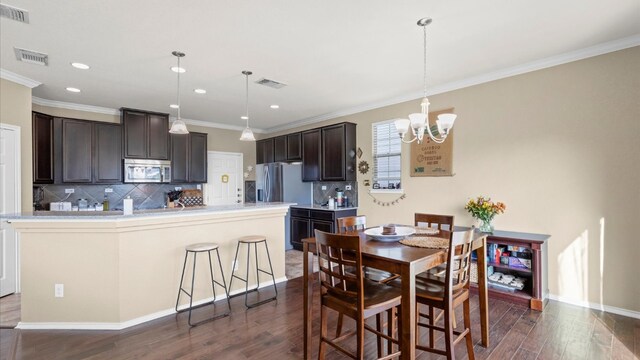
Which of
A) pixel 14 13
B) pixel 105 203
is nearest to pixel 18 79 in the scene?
pixel 14 13

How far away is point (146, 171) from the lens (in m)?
5.35

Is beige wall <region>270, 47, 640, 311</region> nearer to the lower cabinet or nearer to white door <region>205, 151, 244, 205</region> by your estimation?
the lower cabinet

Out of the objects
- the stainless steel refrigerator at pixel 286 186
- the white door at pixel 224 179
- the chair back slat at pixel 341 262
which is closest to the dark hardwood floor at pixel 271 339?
the chair back slat at pixel 341 262

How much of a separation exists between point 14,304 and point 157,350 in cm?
239

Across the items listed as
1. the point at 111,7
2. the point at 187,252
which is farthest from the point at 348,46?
the point at 187,252

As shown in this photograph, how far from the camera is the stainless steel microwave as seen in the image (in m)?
5.15

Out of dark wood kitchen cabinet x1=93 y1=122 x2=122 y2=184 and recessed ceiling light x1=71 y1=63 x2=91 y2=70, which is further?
dark wood kitchen cabinet x1=93 y1=122 x2=122 y2=184

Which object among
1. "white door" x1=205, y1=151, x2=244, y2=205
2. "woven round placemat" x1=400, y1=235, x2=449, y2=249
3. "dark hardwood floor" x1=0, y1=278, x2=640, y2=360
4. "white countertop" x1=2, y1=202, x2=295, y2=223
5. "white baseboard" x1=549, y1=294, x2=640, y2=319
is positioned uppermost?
"white door" x1=205, y1=151, x2=244, y2=205

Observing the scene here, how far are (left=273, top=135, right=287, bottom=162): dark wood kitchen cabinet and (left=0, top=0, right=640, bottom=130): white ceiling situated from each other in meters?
2.19

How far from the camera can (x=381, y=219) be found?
4.98 metres

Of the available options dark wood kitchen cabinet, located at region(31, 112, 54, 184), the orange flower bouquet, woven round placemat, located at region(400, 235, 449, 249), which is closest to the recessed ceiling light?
dark wood kitchen cabinet, located at region(31, 112, 54, 184)

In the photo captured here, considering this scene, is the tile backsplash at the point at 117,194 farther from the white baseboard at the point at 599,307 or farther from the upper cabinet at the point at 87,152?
the white baseboard at the point at 599,307

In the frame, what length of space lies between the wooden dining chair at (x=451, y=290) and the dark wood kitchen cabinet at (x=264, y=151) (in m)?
5.09

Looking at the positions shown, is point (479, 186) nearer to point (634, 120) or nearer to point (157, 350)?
point (634, 120)
